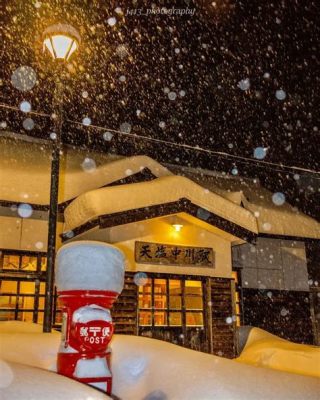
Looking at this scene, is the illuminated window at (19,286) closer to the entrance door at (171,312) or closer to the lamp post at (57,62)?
the entrance door at (171,312)

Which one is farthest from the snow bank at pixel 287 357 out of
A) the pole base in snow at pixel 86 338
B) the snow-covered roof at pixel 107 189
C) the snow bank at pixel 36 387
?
the snow bank at pixel 36 387

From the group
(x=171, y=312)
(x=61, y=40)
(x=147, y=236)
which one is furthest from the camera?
(x=171, y=312)

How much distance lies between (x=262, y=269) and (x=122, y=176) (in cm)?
583

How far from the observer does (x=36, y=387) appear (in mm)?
1767

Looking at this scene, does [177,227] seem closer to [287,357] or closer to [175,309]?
[175,309]

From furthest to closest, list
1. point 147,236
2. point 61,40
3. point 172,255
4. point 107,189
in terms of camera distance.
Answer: point 172,255 < point 147,236 < point 107,189 < point 61,40

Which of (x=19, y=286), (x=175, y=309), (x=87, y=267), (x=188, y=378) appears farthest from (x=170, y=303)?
(x=87, y=267)

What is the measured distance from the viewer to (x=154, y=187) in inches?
366

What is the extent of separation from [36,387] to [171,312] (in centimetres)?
882

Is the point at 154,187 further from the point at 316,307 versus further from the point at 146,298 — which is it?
the point at 316,307

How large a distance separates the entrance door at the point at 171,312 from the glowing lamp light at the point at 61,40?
603 centimetres

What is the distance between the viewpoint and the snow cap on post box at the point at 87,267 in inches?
104

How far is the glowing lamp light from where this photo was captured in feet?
19.1

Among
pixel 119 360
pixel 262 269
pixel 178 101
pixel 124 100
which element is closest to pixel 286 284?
pixel 262 269
